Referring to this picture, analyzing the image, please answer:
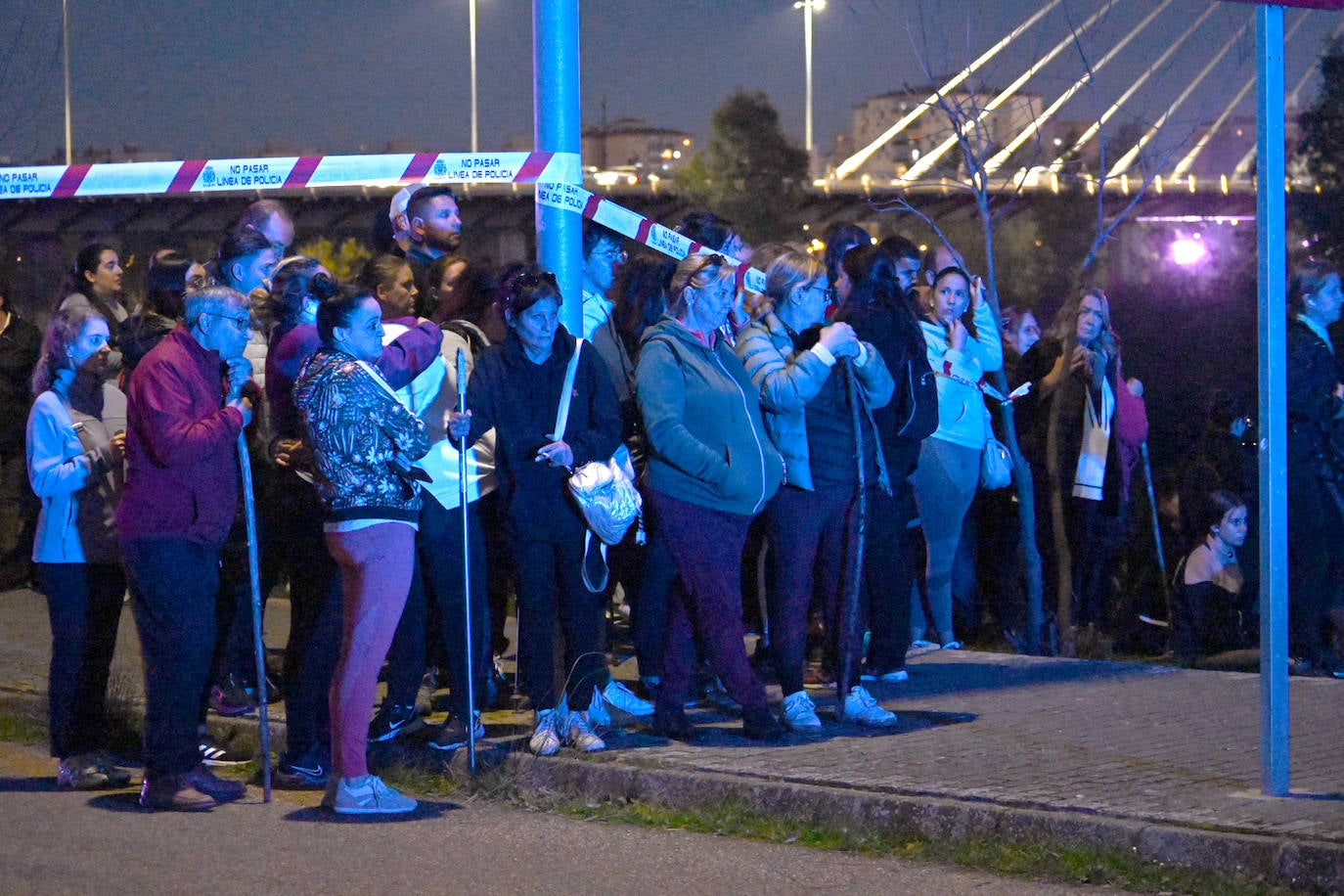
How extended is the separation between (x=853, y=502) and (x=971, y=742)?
3.67ft

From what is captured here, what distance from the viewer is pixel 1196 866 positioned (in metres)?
5.47

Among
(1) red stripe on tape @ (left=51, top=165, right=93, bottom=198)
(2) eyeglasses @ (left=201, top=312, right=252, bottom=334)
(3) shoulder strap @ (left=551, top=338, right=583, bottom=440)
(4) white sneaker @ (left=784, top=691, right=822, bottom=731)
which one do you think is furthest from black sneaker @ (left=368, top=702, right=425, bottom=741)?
(1) red stripe on tape @ (left=51, top=165, right=93, bottom=198)

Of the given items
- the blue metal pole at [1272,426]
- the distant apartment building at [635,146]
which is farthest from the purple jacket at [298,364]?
the distant apartment building at [635,146]

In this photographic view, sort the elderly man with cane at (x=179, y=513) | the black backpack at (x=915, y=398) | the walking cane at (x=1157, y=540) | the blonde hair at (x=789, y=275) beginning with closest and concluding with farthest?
1. the elderly man with cane at (x=179, y=513)
2. the blonde hair at (x=789, y=275)
3. the black backpack at (x=915, y=398)
4. the walking cane at (x=1157, y=540)

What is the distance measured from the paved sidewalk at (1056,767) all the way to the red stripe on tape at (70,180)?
2.39 meters

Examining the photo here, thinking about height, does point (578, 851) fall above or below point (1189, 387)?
below

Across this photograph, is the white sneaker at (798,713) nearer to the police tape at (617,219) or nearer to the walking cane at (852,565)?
the walking cane at (852,565)

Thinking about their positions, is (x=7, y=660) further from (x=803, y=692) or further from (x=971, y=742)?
(x=971, y=742)

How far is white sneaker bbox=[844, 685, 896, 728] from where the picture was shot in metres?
7.37

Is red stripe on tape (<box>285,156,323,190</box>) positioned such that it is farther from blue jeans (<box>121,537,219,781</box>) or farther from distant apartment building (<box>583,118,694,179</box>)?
distant apartment building (<box>583,118,694,179</box>)

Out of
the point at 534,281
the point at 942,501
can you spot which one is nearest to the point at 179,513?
the point at 534,281

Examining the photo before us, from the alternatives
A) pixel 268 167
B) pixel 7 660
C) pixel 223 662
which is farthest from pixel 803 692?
pixel 7 660

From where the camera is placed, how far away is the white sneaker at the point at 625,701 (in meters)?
7.79

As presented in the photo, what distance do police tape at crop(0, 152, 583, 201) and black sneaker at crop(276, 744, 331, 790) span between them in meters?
2.64
